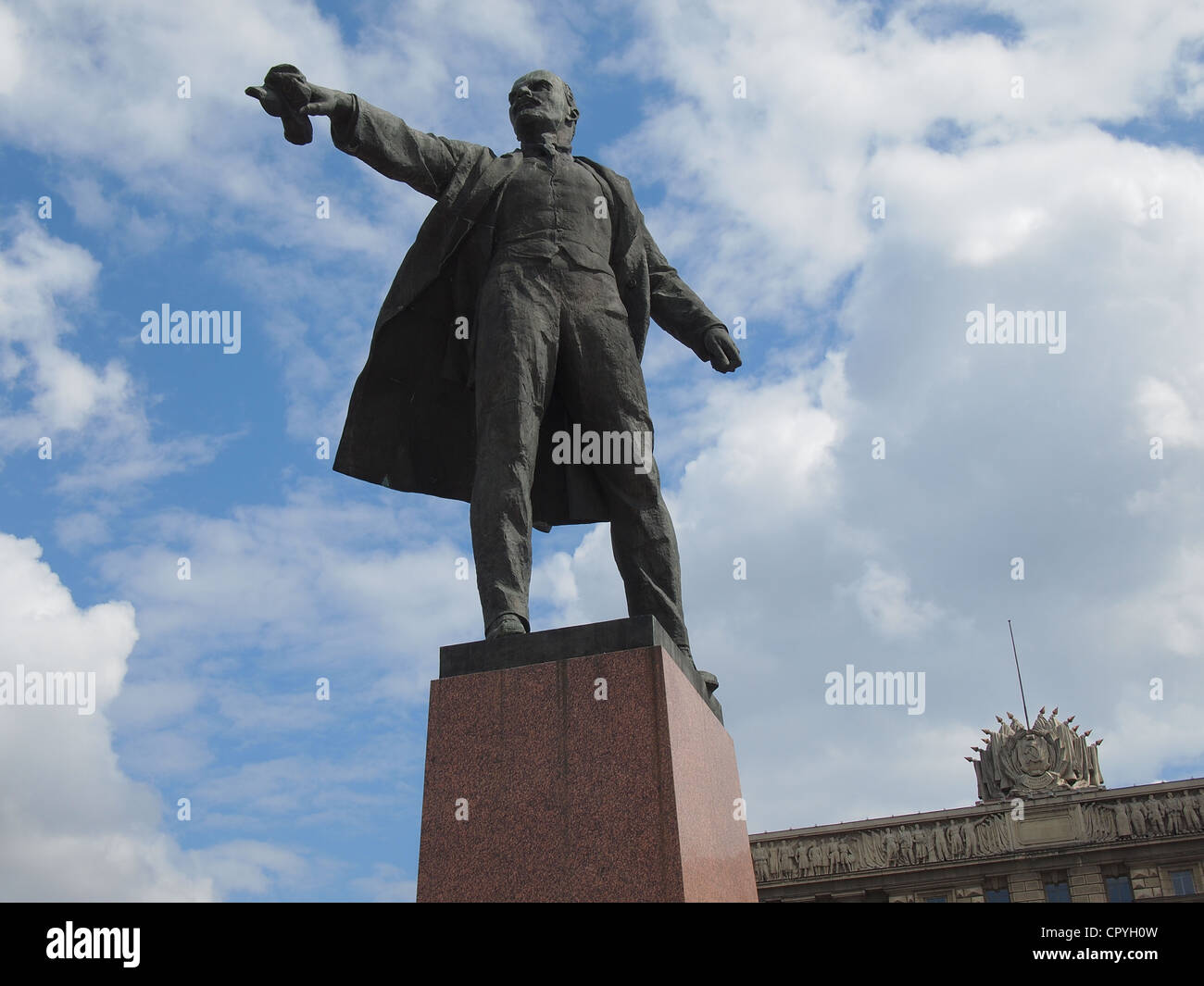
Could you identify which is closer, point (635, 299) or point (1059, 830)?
point (635, 299)

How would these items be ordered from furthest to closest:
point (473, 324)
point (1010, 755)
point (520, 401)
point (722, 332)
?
point (1010, 755), point (722, 332), point (473, 324), point (520, 401)

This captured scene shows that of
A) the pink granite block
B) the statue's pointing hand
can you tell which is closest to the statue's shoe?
the pink granite block

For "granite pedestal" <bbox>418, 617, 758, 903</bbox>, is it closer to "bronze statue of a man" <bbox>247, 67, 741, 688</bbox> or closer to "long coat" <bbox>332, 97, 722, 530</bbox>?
"bronze statue of a man" <bbox>247, 67, 741, 688</bbox>

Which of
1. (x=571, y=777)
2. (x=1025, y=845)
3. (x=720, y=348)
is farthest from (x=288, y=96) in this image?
(x=1025, y=845)

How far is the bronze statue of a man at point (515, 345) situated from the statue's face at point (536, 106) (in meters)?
0.01

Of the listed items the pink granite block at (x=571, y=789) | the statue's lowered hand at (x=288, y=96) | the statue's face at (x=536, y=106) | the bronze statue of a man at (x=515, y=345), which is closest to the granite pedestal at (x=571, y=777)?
the pink granite block at (x=571, y=789)

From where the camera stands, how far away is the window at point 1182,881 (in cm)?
3569

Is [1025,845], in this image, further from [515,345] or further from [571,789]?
[571,789]

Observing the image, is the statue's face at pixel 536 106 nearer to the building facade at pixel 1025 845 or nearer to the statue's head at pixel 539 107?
the statue's head at pixel 539 107

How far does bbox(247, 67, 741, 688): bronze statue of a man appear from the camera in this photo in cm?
639
